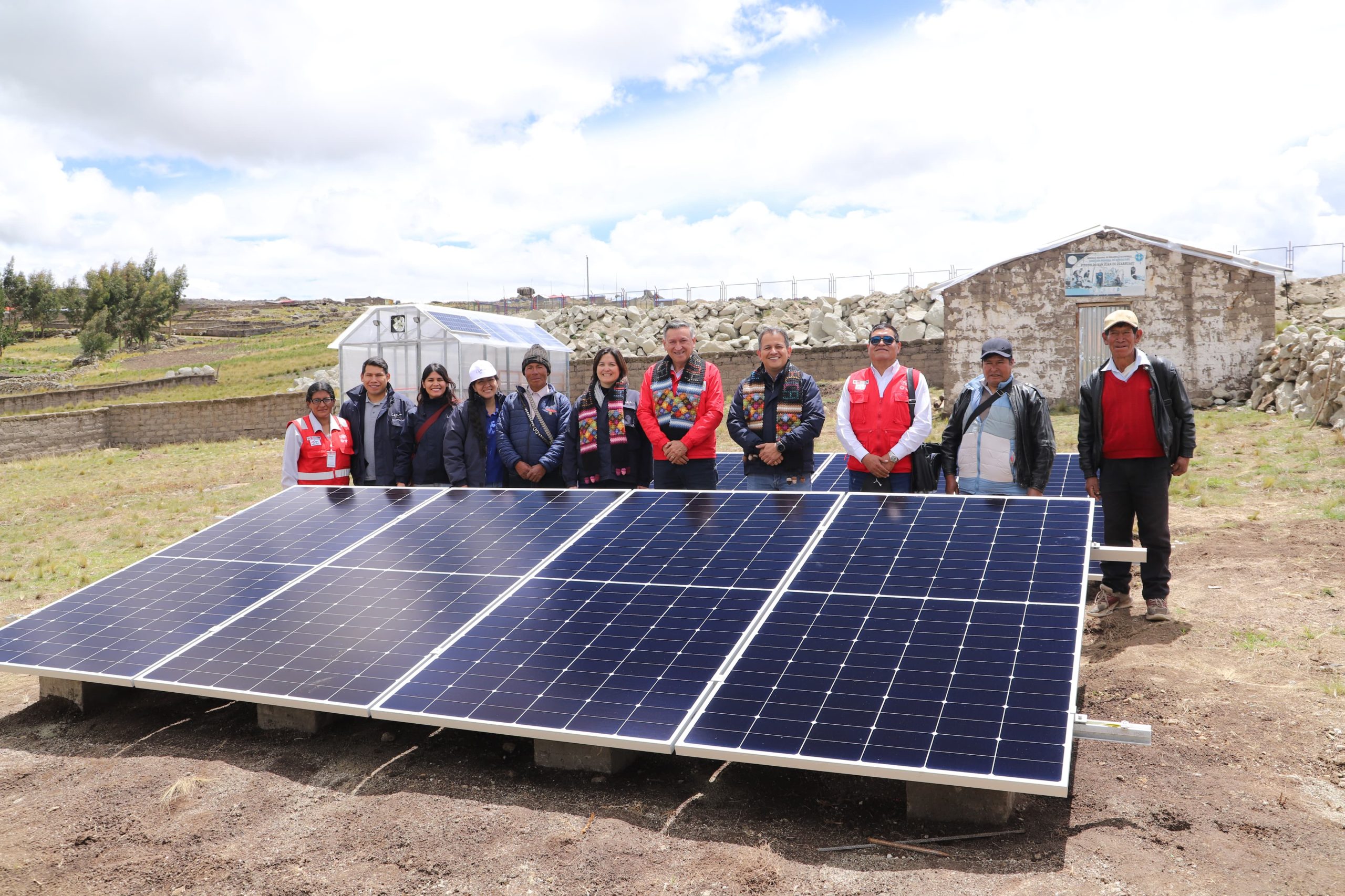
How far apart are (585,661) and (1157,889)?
2.46 m

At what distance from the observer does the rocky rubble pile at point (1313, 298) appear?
2694 centimetres

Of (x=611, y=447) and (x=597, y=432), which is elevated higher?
(x=597, y=432)

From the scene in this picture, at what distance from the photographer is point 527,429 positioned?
7.89 meters

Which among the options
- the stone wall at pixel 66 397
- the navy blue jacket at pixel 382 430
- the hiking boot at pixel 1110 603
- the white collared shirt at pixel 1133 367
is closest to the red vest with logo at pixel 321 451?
the navy blue jacket at pixel 382 430

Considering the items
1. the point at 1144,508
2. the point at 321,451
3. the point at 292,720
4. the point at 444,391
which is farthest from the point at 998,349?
the point at 321,451

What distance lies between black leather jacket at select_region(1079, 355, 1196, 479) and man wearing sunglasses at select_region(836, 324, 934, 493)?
3.62 feet

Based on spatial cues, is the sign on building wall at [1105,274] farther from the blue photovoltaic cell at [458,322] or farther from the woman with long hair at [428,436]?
the woman with long hair at [428,436]

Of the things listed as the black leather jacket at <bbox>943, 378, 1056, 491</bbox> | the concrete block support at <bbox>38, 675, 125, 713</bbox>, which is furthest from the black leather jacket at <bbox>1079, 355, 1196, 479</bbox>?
the concrete block support at <bbox>38, 675, 125, 713</bbox>

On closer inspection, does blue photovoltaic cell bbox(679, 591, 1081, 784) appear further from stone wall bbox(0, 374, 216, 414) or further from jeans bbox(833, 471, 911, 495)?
stone wall bbox(0, 374, 216, 414)

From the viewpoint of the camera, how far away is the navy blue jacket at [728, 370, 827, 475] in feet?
23.0

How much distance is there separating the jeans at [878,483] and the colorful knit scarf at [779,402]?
0.60 meters

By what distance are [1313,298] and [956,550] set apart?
102ft

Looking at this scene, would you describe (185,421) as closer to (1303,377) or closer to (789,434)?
(789,434)

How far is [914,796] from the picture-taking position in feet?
12.9
